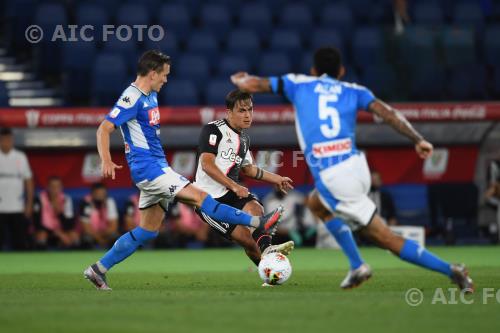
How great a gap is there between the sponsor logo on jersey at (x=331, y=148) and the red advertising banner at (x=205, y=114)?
8.68m

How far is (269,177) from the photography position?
10477mm

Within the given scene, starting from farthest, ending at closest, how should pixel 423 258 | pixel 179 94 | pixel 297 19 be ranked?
pixel 297 19 < pixel 179 94 < pixel 423 258

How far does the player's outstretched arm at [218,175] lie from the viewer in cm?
995

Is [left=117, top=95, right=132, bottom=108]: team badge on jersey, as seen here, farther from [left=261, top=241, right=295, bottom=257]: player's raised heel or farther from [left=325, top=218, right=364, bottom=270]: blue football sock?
[left=325, top=218, right=364, bottom=270]: blue football sock

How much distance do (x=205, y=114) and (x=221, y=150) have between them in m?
6.62

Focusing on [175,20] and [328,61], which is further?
[175,20]

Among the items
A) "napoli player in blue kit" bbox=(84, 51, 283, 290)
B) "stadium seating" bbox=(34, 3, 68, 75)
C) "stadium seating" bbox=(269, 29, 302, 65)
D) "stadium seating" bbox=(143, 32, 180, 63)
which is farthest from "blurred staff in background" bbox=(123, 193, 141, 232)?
"napoli player in blue kit" bbox=(84, 51, 283, 290)

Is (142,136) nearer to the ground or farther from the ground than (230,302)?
farther from the ground

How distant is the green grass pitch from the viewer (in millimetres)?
6520

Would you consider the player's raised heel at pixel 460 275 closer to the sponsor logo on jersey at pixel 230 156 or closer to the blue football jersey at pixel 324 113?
the blue football jersey at pixel 324 113

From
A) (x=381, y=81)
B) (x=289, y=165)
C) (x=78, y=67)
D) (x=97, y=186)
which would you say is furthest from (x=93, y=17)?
(x=381, y=81)

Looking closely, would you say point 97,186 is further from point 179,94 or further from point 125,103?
point 125,103

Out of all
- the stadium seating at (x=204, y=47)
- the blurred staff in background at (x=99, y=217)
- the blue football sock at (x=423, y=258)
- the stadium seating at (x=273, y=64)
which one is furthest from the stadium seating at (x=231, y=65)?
the blue football sock at (x=423, y=258)

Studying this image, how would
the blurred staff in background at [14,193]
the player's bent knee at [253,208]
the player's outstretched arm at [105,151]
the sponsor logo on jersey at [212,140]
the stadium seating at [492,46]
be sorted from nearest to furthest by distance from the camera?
the player's outstretched arm at [105,151], the player's bent knee at [253,208], the sponsor logo on jersey at [212,140], the blurred staff in background at [14,193], the stadium seating at [492,46]
